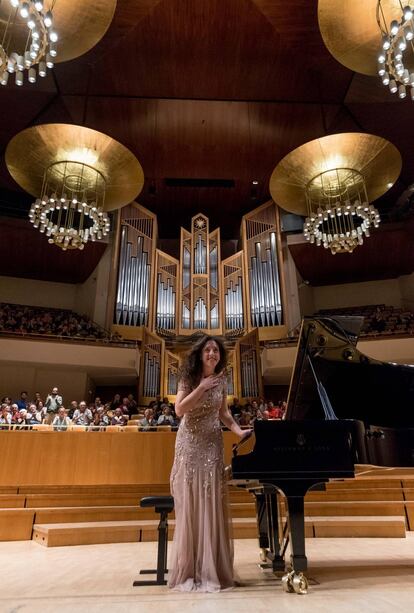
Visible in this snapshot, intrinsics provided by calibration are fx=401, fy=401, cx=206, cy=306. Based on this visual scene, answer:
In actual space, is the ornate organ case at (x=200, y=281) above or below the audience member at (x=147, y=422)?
above

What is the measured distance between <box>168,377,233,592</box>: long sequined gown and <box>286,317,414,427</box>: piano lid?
652 millimetres

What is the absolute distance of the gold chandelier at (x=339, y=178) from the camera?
22.6ft

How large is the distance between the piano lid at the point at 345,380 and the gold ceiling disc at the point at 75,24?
5505 mm

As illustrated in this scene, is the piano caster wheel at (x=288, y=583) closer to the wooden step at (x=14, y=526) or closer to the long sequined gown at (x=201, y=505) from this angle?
the long sequined gown at (x=201, y=505)

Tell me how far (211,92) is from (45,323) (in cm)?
688

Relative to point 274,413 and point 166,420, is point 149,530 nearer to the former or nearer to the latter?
point 166,420

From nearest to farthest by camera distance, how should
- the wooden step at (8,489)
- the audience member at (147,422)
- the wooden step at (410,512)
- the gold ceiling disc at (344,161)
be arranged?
the wooden step at (410,512) → the wooden step at (8,489) → the audience member at (147,422) → the gold ceiling disc at (344,161)

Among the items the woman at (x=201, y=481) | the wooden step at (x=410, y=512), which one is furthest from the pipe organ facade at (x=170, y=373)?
the woman at (x=201, y=481)

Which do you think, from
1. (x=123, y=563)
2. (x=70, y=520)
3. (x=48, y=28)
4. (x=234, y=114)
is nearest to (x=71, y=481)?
(x=70, y=520)

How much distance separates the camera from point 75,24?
217 inches

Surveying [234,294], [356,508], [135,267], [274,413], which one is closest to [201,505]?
[356,508]

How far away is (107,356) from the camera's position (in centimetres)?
992

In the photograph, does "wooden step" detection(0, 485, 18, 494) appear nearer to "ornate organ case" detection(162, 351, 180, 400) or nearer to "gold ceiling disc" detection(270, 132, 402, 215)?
"ornate organ case" detection(162, 351, 180, 400)

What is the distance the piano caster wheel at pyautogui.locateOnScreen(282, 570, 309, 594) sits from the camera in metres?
1.78
